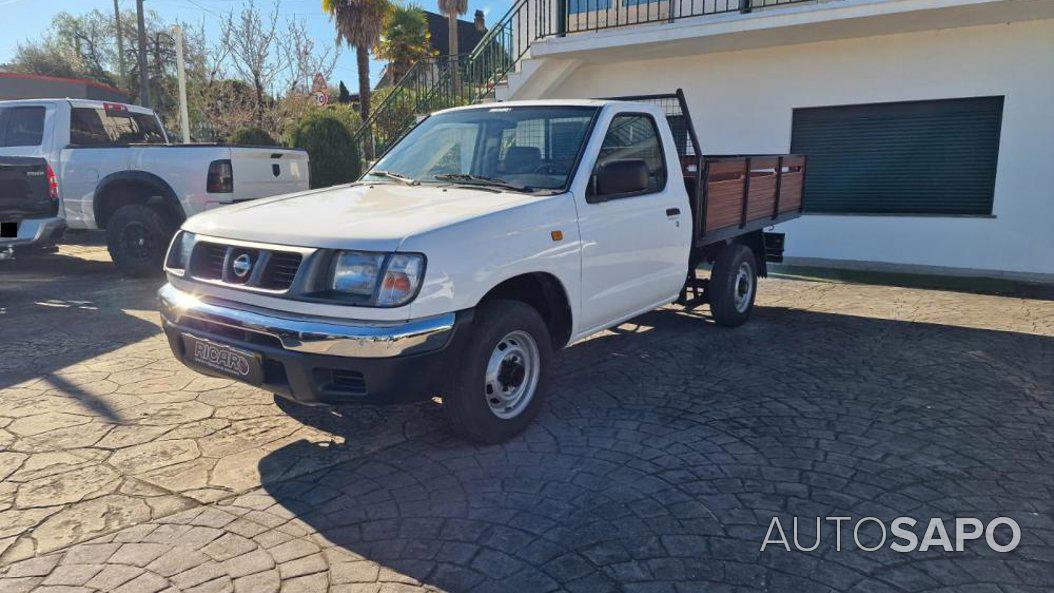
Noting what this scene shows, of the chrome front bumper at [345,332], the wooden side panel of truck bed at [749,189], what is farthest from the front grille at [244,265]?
the wooden side panel of truck bed at [749,189]

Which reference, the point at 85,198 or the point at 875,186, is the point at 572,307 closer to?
the point at 85,198

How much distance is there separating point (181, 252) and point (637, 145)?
9.89 feet

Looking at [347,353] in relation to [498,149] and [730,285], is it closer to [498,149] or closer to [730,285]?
[498,149]

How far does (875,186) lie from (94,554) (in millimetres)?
10911

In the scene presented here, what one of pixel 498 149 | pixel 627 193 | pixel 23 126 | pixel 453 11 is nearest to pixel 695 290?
pixel 627 193

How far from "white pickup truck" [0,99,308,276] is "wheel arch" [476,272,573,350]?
17.1 feet

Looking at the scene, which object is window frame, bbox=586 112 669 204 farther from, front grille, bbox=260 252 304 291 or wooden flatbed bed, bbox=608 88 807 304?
front grille, bbox=260 252 304 291

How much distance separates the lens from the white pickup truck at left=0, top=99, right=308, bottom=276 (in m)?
8.05

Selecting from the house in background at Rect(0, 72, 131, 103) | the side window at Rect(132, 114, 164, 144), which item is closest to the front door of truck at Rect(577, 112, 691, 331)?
the side window at Rect(132, 114, 164, 144)

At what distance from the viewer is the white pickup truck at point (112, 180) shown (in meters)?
8.05

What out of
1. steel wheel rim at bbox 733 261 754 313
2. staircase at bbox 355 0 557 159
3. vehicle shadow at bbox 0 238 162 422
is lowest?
vehicle shadow at bbox 0 238 162 422

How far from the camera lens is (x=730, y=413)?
14.8 feet

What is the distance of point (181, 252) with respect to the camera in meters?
4.08

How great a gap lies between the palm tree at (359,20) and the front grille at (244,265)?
62.9 ft
